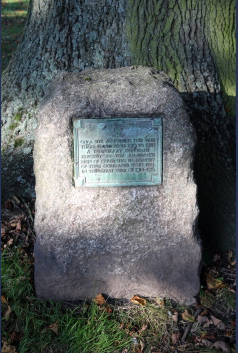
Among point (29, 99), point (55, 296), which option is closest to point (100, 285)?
point (55, 296)

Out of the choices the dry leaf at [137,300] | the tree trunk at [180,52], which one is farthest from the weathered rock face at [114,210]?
the tree trunk at [180,52]

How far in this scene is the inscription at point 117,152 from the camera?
2.49 m

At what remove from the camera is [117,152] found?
2.54 m

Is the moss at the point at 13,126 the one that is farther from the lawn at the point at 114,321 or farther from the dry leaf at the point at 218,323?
the dry leaf at the point at 218,323

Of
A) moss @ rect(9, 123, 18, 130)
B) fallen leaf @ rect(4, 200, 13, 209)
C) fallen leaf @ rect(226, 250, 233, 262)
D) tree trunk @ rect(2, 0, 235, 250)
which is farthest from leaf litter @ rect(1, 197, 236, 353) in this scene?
moss @ rect(9, 123, 18, 130)

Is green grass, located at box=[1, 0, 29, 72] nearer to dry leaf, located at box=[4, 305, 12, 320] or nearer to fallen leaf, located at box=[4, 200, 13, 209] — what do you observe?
fallen leaf, located at box=[4, 200, 13, 209]

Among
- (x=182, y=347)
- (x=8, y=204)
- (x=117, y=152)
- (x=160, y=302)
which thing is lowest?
(x=182, y=347)

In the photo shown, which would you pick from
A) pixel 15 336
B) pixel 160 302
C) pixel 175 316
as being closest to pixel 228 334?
pixel 175 316

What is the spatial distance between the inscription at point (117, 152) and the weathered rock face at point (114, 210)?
49 millimetres

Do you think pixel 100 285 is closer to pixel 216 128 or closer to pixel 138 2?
pixel 216 128

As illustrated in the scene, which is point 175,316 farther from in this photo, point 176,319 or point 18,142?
point 18,142

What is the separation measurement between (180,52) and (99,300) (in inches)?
79.8

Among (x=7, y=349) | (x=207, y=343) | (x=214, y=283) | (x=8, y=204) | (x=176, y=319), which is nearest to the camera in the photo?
(x=7, y=349)

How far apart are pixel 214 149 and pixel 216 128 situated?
0.58ft
